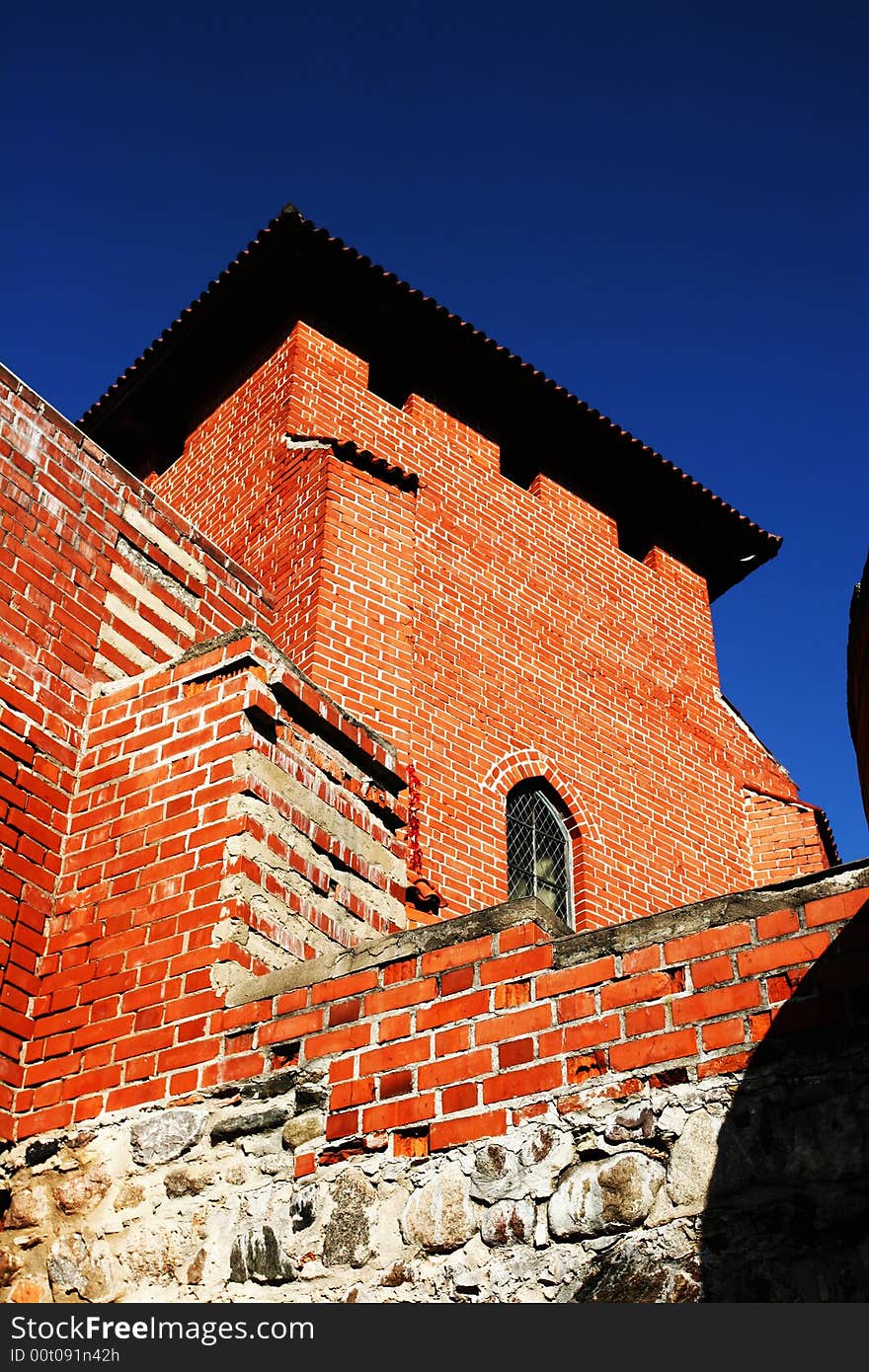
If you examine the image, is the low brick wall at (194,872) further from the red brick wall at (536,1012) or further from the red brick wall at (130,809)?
the red brick wall at (536,1012)

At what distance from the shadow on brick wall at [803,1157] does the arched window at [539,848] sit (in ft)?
20.8

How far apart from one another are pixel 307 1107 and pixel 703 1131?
1.19 m

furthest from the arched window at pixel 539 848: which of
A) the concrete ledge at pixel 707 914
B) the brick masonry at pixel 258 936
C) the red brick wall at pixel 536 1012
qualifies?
the concrete ledge at pixel 707 914

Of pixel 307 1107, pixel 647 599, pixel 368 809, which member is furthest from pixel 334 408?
pixel 307 1107

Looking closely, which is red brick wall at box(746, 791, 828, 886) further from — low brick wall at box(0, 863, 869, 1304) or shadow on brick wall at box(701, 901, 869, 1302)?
shadow on brick wall at box(701, 901, 869, 1302)

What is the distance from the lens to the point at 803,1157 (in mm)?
2855

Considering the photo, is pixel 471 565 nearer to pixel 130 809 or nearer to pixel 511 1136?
pixel 130 809

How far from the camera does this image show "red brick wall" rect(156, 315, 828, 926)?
29.6 ft

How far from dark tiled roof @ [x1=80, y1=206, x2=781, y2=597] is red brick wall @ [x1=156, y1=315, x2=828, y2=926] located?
15.2 inches

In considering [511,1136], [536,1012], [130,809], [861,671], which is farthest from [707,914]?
[130,809]

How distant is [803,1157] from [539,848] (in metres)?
6.98

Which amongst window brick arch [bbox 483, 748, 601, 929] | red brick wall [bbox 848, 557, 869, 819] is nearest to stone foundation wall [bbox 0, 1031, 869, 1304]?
red brick wall [bbox 848, 557, 869, 819]

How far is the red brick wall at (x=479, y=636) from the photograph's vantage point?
902cm

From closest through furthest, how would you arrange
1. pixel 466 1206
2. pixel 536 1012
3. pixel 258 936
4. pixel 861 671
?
pixel 466 1206 < pixel 536 1012 < pixel 861 671 < pixel 258 936
